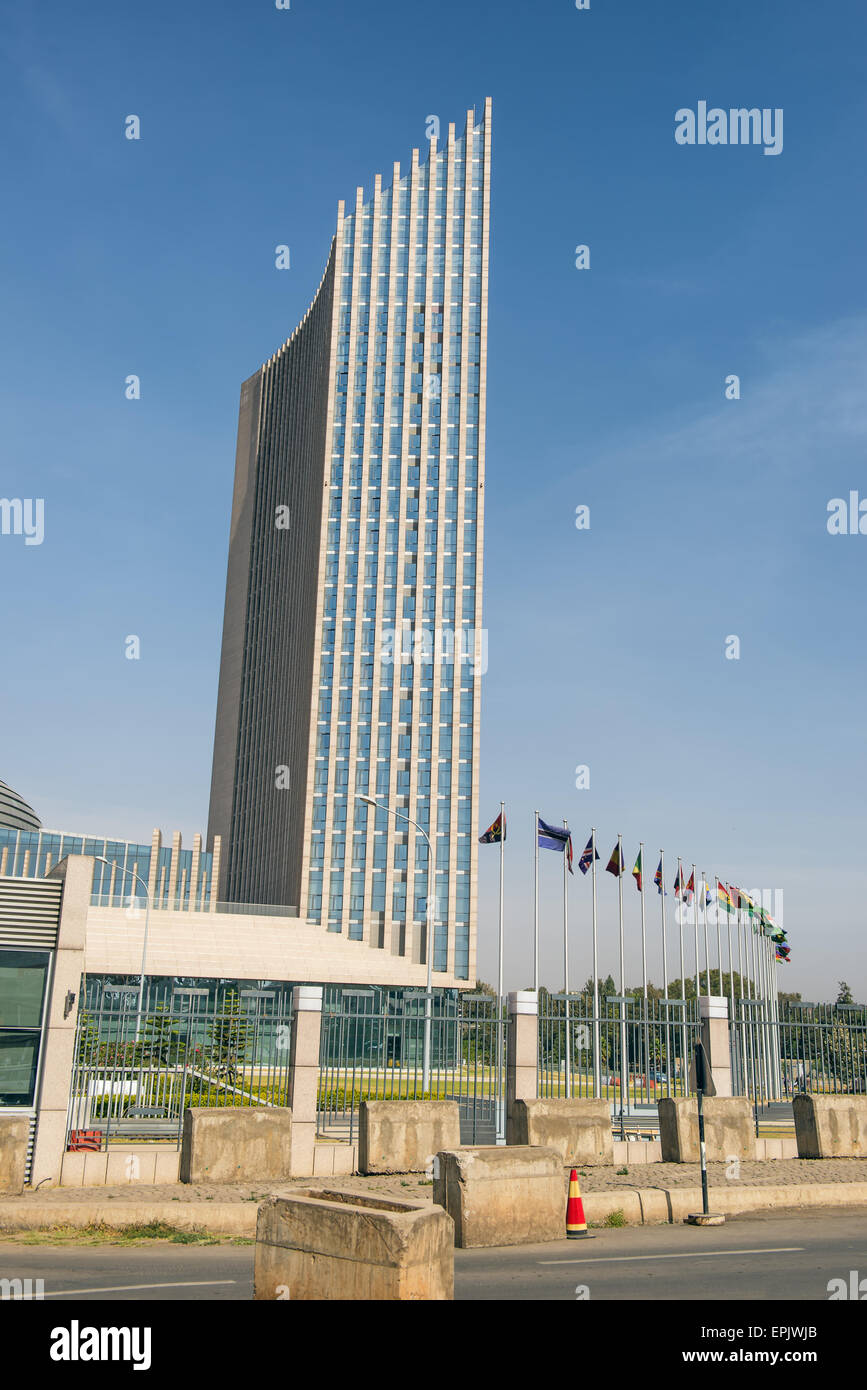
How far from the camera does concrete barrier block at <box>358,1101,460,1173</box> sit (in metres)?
18.7

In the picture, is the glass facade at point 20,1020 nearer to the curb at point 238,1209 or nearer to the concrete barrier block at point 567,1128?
the curb at point 238,1209

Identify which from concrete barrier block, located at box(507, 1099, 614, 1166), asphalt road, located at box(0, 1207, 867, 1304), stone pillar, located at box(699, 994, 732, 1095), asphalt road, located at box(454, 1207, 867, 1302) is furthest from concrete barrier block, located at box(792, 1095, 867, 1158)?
asphalt road, located at box(0, 1207, 867, 1304)

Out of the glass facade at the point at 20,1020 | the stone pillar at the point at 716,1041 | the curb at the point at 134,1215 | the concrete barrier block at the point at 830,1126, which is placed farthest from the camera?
the stone pillar at the point at 716,1041

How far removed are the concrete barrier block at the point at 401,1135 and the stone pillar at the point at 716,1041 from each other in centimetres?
648

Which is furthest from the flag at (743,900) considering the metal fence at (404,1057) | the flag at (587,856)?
the metal fence at (404,1057)

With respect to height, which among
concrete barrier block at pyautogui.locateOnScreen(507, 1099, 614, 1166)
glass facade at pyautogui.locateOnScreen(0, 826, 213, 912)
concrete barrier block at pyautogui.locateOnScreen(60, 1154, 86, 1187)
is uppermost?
glass facade at pyautogui.locateOnScreen(0, 826, 213, 912)

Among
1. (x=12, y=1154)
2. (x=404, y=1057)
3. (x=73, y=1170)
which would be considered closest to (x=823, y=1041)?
(x=404, y=1057)

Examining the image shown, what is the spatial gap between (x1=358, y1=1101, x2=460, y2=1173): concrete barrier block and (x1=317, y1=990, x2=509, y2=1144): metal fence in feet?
2.78

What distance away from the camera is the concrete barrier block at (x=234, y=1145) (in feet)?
57.5

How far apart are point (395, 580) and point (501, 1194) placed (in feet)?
288

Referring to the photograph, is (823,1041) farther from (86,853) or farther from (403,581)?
(86,853)

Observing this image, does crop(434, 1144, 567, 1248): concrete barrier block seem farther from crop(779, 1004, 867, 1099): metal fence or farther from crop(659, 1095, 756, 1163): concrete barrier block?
crop(779, 1004, 867, 1099): metal fence
